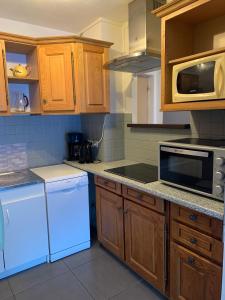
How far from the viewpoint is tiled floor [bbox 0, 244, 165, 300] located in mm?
1827

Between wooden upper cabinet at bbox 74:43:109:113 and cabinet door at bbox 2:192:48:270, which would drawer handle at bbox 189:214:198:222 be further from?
wooden upper cabinet at bbox 74:43:109:113

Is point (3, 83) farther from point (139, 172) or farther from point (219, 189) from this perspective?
point (219, 189)

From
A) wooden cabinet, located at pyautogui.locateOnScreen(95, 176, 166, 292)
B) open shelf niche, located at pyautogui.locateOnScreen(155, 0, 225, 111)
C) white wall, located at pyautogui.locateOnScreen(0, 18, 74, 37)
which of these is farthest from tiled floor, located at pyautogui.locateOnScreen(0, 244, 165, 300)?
white wall, located at pyautogui.locateOnScreen(0, 18, 74, 37)

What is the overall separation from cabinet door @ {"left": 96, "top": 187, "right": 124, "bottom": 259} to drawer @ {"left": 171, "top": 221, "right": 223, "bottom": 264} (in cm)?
61

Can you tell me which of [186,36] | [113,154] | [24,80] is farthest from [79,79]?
[186,36]

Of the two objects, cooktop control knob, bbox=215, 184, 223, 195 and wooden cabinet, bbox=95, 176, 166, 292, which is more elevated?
cooktop control knob, bbox=215, 184, 223, 195

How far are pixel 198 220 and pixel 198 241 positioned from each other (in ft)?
0.43

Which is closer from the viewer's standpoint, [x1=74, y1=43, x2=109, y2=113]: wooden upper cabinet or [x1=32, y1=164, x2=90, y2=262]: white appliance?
[x1=32, y1=164, x2=90, y2=262]: white appliance

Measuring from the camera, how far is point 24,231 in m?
2.09

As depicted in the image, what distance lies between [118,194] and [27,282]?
110 cm

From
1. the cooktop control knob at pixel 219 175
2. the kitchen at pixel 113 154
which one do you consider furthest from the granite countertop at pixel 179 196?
the cooktop control knob at pixel 219 175

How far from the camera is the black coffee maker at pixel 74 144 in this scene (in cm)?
281

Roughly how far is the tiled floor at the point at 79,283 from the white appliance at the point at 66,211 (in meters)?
0.15

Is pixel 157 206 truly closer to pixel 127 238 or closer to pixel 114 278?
pixel 127 238
